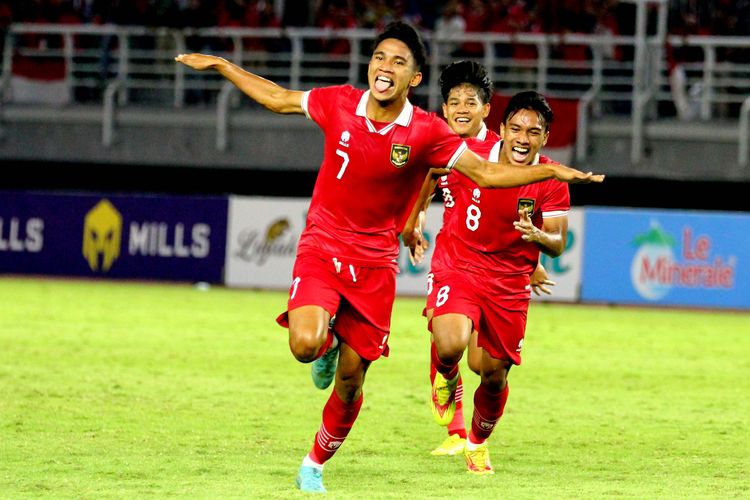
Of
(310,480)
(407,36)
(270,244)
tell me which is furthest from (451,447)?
(270,244)

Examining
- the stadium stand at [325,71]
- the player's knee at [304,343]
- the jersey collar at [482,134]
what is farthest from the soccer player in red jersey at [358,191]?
the stadium stand at [325,71]

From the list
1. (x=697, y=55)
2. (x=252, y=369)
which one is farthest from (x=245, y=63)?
(x=252, y=369)

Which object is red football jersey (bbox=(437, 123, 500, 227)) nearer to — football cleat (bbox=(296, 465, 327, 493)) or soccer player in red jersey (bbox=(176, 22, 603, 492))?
soccer player in red jersey (bbox=(176, 22, 603, 492))

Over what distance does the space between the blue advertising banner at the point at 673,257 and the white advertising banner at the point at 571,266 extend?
0.71 feet

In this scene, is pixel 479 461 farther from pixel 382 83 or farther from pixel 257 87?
pixel 257 87

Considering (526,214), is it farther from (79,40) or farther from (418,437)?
(79,40)

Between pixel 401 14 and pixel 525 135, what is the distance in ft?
55.9

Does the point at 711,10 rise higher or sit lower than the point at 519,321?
higher

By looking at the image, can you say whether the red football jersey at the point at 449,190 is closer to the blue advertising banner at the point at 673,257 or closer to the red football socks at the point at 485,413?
the red football socks at the point at 485,413

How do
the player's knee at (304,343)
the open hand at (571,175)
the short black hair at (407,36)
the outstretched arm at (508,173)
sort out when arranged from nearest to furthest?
the open hand at (571,175), the outstretched arm at (508,173), the player's knee at (304,343), the short black hair at (407,36)

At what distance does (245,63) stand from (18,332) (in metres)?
10.7

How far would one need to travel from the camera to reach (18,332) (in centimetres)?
1550

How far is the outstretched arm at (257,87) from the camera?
7320 mm

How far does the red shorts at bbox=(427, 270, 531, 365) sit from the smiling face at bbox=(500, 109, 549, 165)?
0.73 m
